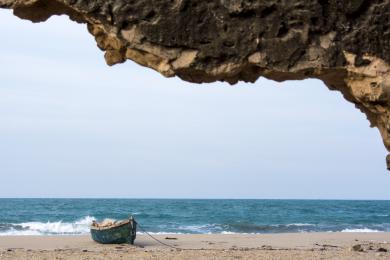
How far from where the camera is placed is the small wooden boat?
68.7 ft

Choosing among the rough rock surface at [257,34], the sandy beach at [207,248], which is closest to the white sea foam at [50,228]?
the sandy beach at [207,248]

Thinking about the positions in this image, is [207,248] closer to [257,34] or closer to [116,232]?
[116,232]

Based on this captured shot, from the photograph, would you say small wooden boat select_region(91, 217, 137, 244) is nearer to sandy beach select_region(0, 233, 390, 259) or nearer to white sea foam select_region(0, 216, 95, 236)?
sandy beach select_region(0, 233, 390, 259)

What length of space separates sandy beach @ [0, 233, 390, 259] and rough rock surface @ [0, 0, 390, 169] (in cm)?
977

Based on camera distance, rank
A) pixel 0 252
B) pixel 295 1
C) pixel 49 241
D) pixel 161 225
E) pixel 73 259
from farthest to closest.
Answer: pixel 161 225 → pixel 49 241 → pixel 0 252 → pixel 73 259 → pixel 295 1

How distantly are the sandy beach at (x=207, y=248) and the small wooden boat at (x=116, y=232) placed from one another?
38 cm

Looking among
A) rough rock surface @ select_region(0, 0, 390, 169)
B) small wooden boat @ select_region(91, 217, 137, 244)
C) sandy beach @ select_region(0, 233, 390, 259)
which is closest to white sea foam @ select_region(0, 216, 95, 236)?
sandy beach @ select_region(0, 233, 390, 259)

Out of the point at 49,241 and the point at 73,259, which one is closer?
the point at 73,259

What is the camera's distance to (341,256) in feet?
52.2

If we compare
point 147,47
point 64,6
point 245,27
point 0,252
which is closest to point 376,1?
point 245,27

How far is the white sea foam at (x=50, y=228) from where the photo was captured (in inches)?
1198

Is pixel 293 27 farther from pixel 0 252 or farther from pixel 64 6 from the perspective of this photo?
pixel 0 252

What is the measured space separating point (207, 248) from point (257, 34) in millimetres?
13541

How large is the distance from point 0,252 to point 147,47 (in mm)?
12124
